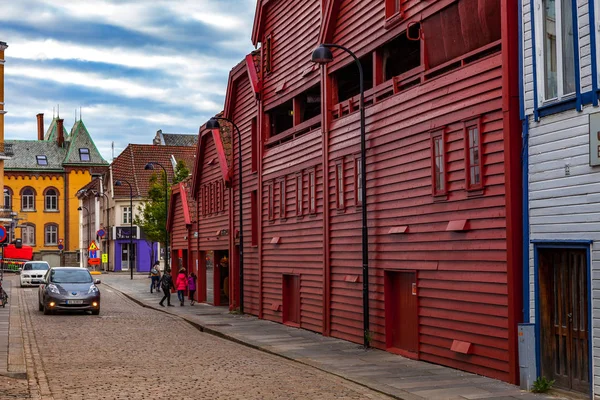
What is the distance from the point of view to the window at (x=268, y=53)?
28031mm

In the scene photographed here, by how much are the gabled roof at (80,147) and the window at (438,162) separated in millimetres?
88100

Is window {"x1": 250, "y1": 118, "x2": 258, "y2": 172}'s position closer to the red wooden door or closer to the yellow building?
the red wooden door

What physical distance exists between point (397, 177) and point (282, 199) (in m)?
8.85

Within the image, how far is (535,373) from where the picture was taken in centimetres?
1327

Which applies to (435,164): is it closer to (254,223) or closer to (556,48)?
(556,48)

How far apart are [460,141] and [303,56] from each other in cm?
1001

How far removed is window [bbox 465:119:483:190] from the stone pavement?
127 inches

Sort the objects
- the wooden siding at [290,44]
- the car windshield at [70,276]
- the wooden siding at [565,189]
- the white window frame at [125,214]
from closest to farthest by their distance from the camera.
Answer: the wooden siding at [565,189] < the wooden siding at [290,44] < the car windshield at [70,276] < the white window frame at [125,214]

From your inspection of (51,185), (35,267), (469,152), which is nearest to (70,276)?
(469,152)

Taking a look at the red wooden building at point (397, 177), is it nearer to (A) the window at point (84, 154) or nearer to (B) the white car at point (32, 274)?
(B) the white car at point (32, 274)

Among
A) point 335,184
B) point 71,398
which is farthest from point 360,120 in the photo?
point 71,398

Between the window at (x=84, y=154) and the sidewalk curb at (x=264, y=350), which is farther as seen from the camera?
the window at (x=84, y=154)

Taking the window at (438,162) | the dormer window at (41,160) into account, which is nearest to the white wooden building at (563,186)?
the window at (438,162)

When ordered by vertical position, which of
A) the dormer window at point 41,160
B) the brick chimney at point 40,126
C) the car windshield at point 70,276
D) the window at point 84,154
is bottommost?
the car windshield at point 70,276
